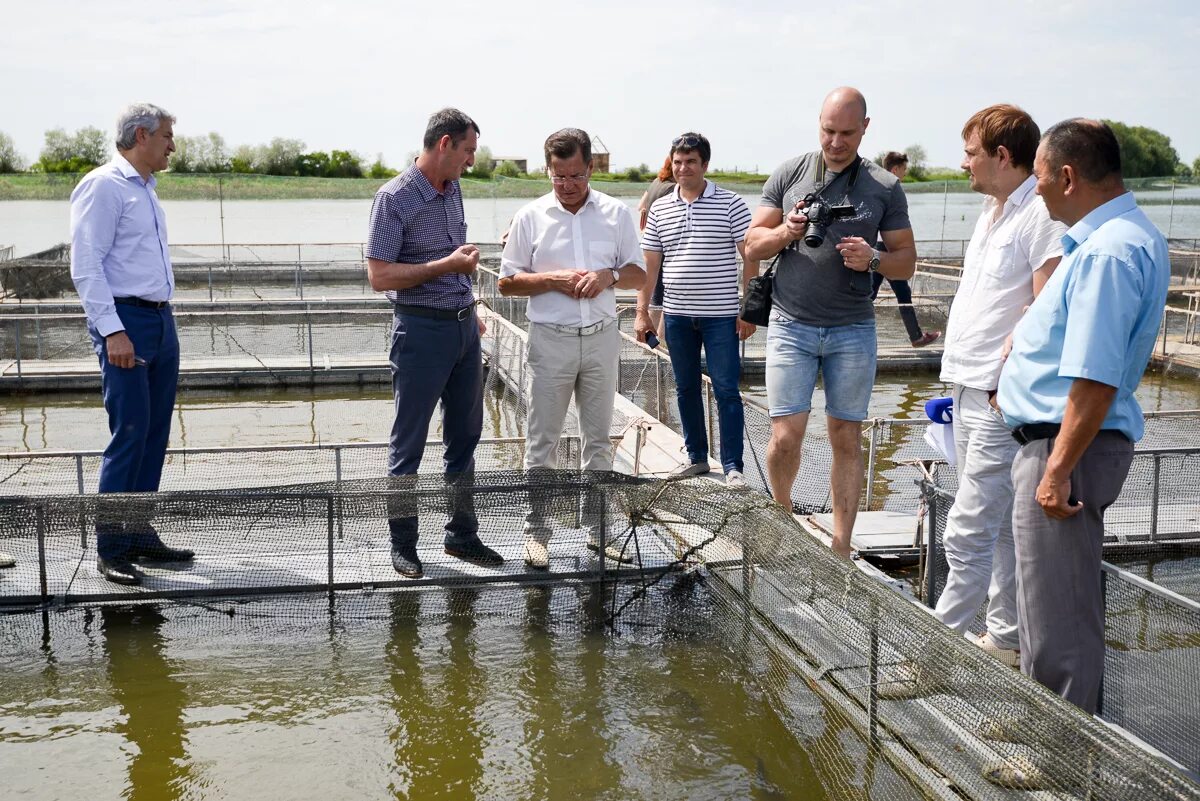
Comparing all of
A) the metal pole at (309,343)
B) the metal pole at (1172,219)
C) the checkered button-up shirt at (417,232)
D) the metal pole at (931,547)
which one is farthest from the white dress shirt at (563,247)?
the metal pole at (1172,219)

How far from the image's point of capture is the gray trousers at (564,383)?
551 centimetres

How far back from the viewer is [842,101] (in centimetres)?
480

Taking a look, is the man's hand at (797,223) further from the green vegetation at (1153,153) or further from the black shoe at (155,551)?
the green vegetation at (1153,153)

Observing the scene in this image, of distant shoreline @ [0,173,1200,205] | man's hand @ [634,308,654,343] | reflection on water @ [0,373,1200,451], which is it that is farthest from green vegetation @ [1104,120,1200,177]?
man's hand @ [634,308,654,343]

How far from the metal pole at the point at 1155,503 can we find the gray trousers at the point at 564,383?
10.1 ft

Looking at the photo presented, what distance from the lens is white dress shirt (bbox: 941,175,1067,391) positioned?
3.91 m

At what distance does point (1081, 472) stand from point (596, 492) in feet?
7.86

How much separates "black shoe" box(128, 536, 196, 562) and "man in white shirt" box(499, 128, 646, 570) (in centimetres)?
154

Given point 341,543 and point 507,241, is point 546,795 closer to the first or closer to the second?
point 341,543

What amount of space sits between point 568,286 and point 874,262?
1330 mm

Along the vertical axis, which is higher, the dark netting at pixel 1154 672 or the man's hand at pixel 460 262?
the man's hand at pixel 460 262

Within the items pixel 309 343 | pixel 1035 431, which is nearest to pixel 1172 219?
pixel 309 343

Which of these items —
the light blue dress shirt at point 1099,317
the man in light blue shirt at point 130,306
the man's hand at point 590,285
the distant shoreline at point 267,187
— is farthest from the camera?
the distant shoreline at point 267,187

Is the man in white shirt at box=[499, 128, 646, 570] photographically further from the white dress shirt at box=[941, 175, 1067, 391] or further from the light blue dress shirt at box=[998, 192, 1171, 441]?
the light blue dress shirt at box=[998, 192, 1171, 441]
